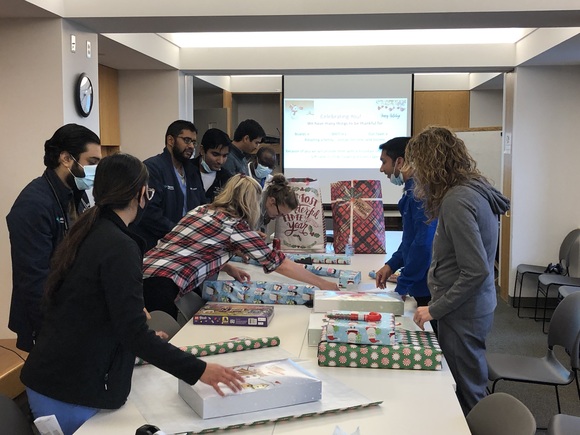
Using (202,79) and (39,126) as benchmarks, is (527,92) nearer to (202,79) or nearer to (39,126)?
(202,79)

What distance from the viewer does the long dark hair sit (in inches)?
64.4

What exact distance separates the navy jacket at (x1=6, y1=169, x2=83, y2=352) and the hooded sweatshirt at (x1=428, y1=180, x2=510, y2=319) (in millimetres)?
1433

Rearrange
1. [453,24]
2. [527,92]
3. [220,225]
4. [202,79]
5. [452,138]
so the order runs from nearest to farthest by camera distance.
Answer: [452,138], [220,225], [453,24], [527,92], [202,79]

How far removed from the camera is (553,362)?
3156mm

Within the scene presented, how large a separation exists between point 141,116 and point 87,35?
222 centimetres

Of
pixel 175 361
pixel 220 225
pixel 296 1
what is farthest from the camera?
pixel 296 1

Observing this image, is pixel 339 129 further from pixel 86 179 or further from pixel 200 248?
pixel 86 179

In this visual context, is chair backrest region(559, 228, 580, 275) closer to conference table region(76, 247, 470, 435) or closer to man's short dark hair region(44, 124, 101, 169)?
conference table region(76, 247, 470, 435)

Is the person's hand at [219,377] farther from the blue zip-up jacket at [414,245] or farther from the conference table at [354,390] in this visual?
the blue zip-up jacket at [414,245]

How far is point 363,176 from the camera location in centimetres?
794

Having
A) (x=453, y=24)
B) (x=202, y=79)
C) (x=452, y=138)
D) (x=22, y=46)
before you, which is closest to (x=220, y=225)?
→ (x=452, y=138)

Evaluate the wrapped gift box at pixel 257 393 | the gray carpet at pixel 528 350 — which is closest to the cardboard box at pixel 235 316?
the wrapped gift box at pixel 257 393

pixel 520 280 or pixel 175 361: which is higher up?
pixel 175 361

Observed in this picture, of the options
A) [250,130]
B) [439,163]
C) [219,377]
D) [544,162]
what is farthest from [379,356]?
[544,162]
